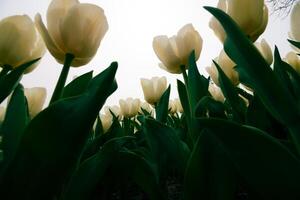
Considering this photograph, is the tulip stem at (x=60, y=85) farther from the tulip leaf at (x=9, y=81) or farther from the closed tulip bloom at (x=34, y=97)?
the closed tulip bloom at (x=34, y=97)

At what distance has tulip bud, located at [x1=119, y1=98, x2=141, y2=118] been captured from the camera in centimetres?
324

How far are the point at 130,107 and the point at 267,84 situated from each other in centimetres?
281

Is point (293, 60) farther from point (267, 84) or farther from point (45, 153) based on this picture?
point (45, 153)

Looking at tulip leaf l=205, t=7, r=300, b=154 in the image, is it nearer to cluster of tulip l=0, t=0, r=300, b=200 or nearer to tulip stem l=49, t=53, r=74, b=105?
cluster of tulip l=0, t=0, r=300, b=200

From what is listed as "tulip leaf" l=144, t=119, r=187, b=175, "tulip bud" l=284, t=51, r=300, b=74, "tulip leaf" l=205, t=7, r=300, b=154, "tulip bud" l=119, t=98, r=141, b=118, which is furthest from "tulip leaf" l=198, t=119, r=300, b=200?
"tulip bud" l=119, t=98, r=141, b=118

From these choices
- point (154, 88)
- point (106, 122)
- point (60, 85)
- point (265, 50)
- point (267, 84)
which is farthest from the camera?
point (154, 88)

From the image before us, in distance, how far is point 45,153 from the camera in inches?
18.1

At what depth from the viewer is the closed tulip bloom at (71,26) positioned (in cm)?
80

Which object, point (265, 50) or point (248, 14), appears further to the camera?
point (265, 50)

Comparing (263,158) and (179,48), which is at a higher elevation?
(179,48)

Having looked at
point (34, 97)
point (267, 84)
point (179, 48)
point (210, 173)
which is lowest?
point (210, 173)

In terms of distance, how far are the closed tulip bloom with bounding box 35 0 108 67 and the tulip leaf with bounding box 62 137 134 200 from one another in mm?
350

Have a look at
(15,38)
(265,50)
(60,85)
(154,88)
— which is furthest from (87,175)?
(154,88)

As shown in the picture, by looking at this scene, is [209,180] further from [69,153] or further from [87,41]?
[87,41]
